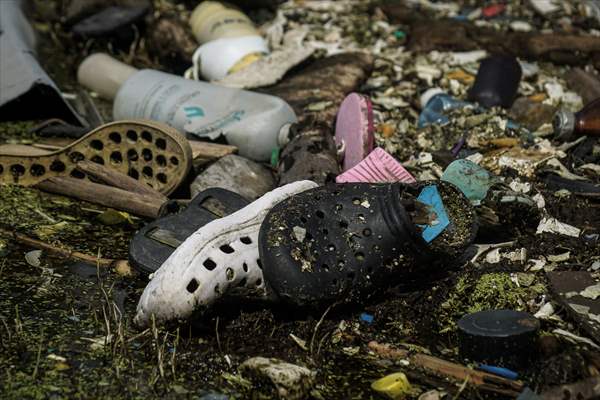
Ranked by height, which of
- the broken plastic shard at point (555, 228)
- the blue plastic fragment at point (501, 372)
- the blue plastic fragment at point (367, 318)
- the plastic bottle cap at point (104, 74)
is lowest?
the plastic bottle cap at point (104, 74)

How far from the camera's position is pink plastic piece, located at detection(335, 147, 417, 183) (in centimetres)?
345

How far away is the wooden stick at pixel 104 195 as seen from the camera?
362cm

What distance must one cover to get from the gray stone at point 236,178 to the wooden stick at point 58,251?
698 millimetres

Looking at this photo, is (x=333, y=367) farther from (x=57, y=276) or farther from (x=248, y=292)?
(x=57, y=276)

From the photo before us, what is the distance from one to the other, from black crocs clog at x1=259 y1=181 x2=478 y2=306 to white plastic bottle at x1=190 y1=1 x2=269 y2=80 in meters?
2.57

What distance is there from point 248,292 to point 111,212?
1123 millimetres

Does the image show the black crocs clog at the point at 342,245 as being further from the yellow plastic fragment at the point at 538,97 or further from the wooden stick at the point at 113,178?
the yellow plastic fragment at the point at 538,97

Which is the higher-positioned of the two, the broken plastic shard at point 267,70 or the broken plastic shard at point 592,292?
the broken plastic shard at point 592,292

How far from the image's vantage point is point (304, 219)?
2768 millimetres

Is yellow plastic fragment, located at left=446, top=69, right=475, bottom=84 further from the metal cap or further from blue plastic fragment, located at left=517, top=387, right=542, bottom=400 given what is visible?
blue plastic fragment, located at left=517, top=387, right=542, bottom=400

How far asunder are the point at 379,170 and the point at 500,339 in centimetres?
113

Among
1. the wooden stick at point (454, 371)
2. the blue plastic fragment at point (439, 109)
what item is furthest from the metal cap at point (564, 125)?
the wooden stick at point (454, 371)

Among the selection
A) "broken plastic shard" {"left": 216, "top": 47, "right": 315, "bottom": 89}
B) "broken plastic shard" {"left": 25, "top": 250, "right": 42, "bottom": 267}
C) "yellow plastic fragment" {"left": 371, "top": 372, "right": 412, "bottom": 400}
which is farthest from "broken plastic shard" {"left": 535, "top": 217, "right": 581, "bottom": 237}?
"broken plastic shard" {"left": 216, "top": 47, "right": 315, "bottom": 89}

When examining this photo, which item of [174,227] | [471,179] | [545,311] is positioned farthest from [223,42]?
[545,311]
